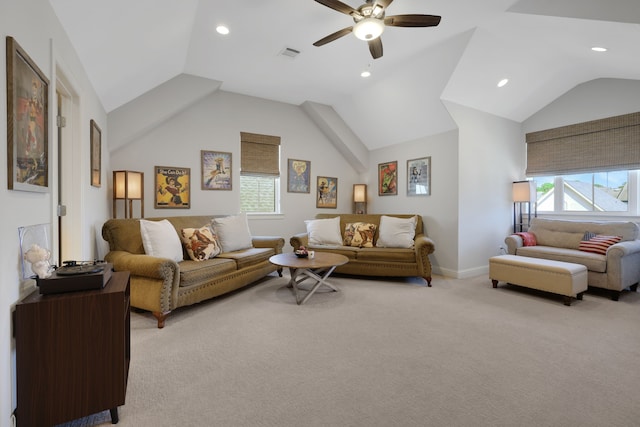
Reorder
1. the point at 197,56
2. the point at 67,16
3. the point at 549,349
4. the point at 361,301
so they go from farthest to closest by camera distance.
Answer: the point at 197,56, the point at 361,301, the point at 549,349, the point at 67,16

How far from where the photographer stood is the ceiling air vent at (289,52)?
365cm

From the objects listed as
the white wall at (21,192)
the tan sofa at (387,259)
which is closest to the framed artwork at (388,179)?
the tan sofa at (387,259)

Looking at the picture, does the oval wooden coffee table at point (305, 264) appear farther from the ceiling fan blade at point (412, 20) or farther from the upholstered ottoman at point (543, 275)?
the ceiling fan blade at point (412, 20)

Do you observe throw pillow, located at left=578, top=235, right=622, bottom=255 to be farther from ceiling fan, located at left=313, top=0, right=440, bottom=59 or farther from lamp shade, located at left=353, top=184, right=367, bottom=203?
ceiling fan, located at left=313, top=0, right=440, bottom=59

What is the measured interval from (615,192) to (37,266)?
6481mm

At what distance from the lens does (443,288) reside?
4.04 m

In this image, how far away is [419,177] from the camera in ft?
16.8

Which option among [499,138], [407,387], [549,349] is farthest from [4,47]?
[499,138]

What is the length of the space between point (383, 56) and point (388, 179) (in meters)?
2.36

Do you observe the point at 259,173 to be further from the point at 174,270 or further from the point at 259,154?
the point at 174,270

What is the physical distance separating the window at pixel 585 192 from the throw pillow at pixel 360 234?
9.94ft

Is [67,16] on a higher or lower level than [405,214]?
higher

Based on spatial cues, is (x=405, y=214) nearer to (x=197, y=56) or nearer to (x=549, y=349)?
(x=549, y=349)

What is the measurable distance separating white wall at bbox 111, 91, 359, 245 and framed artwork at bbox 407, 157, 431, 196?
133 cm
